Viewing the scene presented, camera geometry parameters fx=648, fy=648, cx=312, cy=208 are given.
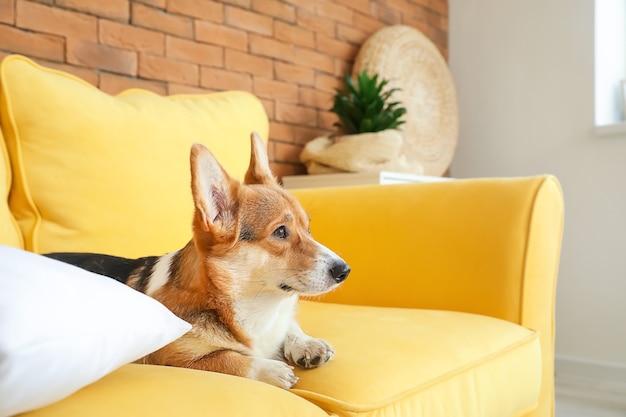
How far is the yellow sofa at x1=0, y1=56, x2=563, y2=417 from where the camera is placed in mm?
1076

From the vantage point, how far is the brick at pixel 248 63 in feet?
7.80

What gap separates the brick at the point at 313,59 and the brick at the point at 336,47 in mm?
27

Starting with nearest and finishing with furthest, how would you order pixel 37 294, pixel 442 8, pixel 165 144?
pixel 37 294
pixel 165 144
pixel 442 8

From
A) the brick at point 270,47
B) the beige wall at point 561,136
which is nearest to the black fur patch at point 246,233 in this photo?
the brick at point 270,47

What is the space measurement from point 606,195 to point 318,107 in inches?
51.3

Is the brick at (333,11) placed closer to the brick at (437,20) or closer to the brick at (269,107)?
the brick at (269,107)

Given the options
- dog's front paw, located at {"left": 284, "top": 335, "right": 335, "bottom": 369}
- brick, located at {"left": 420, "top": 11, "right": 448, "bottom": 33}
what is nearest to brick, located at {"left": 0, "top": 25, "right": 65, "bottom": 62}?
dog's front paw, located at {"left": 284, "top": 335, "right": 335, "bottom": 369}

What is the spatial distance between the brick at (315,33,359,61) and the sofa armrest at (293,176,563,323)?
1.27m

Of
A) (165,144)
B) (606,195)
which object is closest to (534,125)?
(606,195)

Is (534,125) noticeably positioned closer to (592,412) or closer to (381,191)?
(592,412)

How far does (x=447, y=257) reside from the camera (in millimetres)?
1494

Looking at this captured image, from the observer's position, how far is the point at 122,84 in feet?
6.72

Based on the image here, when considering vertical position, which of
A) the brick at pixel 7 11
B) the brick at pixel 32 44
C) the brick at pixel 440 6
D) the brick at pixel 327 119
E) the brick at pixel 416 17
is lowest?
the brick at pixel 327 119

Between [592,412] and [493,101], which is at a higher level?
[493,101]
